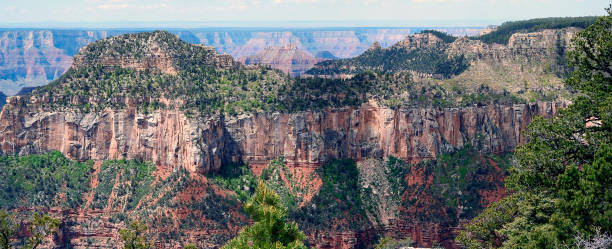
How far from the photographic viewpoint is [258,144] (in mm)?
86250

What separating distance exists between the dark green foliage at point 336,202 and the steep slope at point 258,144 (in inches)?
6.2

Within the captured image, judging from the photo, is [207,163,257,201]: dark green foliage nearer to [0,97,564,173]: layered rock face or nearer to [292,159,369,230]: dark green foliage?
[0,97,564,173]: layered rock face

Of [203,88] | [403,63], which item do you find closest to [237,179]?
[203,88]

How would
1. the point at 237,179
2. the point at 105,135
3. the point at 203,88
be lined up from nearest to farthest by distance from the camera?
the point at 237,179
the point at 105,135
the point at 203,88

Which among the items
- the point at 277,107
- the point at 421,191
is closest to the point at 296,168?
the point at 277,107

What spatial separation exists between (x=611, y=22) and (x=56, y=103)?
240 ft

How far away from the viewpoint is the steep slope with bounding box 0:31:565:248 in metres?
81.3

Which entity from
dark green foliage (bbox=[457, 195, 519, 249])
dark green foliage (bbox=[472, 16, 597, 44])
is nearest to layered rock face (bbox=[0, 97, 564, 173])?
dark green foliage (bbox=[457, 195, 519, 249])

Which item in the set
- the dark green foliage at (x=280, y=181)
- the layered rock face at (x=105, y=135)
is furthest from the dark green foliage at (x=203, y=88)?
the dark green foliage at (x=280, y=181)

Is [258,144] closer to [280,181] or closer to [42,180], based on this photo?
[280,181]

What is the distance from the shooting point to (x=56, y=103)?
288 ft

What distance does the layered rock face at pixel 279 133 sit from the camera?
85.4 m

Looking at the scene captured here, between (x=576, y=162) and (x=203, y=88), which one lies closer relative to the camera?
(x=576, y=162)

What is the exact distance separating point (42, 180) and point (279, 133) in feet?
108
